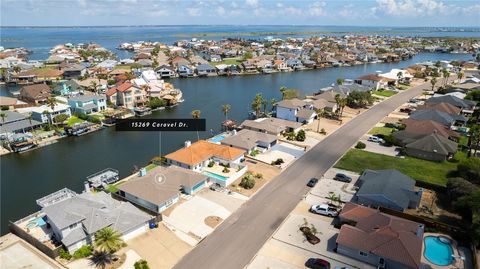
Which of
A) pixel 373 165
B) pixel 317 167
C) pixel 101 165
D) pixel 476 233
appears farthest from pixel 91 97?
pixel 476 233

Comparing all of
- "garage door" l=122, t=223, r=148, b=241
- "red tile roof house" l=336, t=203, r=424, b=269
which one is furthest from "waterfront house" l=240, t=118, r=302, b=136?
"garage door" l=122, t=223, r=148, b=241

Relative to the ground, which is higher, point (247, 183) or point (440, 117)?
point (440, 117)

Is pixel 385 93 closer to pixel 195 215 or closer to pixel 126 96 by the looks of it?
pixel 126 96

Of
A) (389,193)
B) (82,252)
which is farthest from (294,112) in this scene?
(82,252)

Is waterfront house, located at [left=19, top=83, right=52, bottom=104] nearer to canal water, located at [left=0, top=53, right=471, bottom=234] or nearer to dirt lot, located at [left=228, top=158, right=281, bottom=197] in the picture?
canal water, located at [left=0, top=53, right=471, bottom=234]

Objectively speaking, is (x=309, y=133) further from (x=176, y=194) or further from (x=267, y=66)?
(x=267, y=66)

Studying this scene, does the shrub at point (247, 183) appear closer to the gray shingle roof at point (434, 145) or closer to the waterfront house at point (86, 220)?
the waterfront house at point (86, 220)

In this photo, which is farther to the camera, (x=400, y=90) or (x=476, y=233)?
(x=400, y=90)
